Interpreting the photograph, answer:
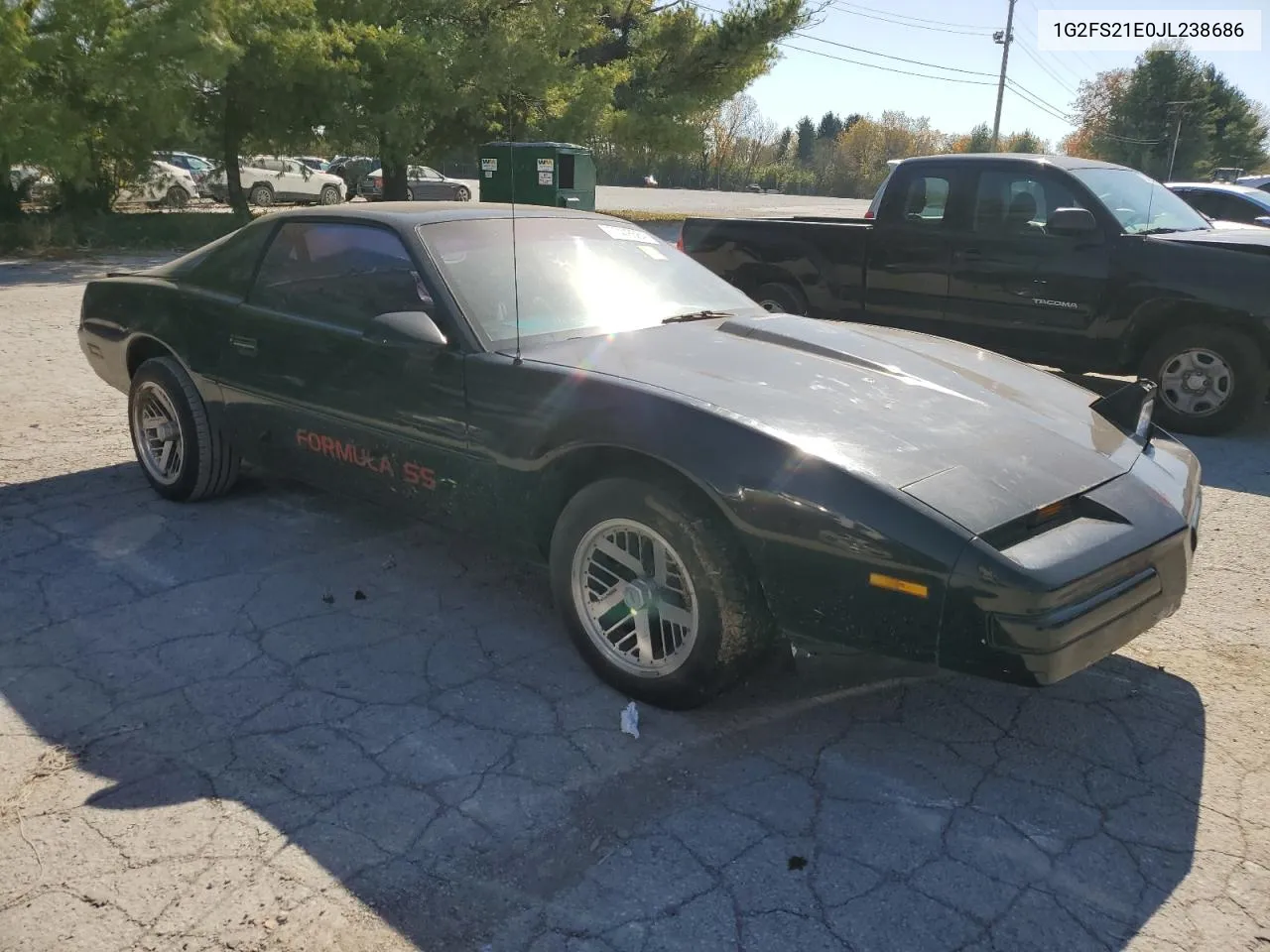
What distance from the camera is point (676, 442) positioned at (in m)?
2.88

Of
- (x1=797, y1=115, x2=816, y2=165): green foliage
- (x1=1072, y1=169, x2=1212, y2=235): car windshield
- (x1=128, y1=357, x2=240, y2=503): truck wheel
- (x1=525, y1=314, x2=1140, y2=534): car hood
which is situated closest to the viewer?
(x1=525, y1=314, x2=1140, y2=534): car hood

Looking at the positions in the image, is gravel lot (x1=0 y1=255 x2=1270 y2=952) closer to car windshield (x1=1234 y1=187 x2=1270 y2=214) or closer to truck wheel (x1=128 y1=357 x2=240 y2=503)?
truck wheel (x1=128 y1=357 x2=240 y2=503)

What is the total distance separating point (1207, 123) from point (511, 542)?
56.8m

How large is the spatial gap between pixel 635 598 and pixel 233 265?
272 cm

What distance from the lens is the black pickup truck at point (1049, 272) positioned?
6.42 meters

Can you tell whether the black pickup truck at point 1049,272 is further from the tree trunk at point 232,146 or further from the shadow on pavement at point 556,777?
the tree trunk at point 232,146

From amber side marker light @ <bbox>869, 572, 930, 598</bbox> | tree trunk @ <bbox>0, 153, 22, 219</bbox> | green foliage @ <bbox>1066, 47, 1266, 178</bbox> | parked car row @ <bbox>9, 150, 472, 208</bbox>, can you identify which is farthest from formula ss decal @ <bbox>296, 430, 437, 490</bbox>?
green foliage @ <bbox>1066, 47, 1266, 178</bbox>

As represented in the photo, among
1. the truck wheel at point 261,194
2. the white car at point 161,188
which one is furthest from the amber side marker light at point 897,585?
the truck wheel at point 261,194

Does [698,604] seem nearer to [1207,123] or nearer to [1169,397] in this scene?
[1169,397]

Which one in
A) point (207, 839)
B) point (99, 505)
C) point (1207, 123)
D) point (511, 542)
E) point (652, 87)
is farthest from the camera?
point (1207, 123)

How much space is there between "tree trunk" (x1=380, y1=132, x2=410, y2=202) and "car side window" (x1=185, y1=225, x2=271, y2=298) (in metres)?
14.6

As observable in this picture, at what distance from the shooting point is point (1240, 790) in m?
2.78

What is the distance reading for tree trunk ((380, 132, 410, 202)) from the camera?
18.9 meters

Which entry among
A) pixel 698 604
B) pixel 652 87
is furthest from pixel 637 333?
pixel 652 87
